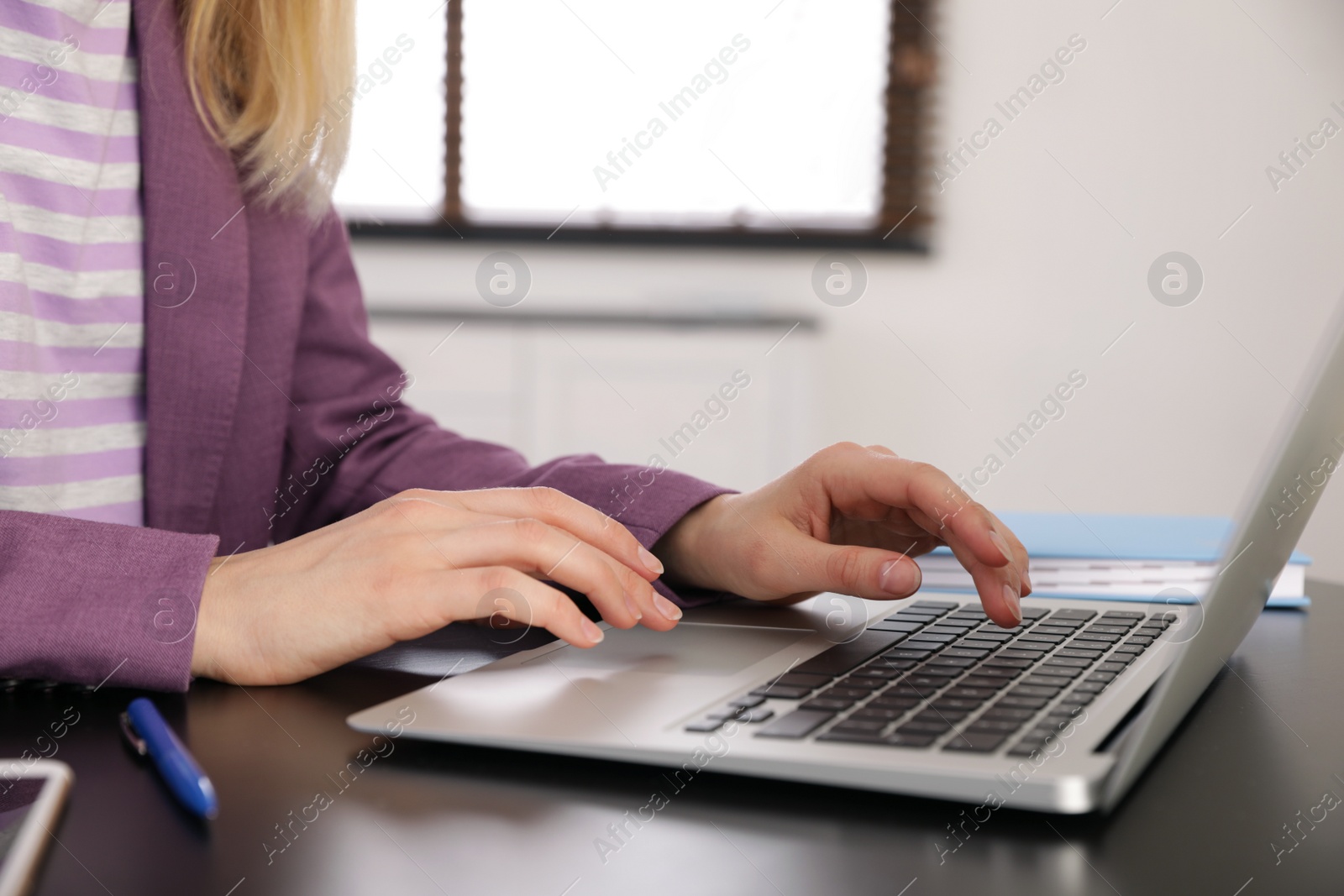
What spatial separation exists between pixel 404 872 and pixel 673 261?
2715 millimetres

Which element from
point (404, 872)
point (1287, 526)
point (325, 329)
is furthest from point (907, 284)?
point (404, 872)

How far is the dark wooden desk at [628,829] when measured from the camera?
328mm

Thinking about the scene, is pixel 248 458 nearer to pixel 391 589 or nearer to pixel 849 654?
pixel 391 589

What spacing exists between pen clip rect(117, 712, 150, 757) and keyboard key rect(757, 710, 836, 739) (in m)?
0.25

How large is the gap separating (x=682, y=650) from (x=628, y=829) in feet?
0.75

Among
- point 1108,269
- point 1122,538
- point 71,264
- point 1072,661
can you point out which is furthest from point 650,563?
point 1108,269

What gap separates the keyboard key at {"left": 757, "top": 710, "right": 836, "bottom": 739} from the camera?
0.42 meters

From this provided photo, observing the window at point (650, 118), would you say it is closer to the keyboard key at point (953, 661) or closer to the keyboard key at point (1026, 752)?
the keyboard key at point (953, 661)

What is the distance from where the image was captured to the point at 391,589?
0.57m

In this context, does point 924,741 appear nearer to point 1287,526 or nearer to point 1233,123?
point 1287,526

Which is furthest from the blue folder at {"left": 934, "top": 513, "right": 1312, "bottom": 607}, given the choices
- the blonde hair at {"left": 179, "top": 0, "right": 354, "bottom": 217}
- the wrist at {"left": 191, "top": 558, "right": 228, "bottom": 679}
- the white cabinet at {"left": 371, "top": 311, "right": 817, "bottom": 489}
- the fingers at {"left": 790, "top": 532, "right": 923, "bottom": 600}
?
the white cabinet at {"left": 371, "top": 311, "right": 817, "bottom": 489}

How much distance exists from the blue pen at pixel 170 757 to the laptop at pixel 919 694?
71mm

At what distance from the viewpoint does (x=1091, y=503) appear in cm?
273

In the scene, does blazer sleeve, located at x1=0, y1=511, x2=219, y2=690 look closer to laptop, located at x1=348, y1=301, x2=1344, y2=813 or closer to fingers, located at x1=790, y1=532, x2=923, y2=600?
laptop, located at x1=348, y1=301, x2=1344, y2=813
